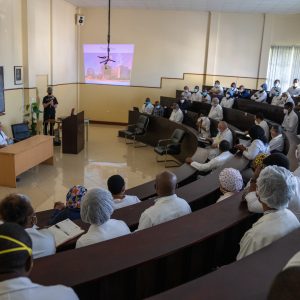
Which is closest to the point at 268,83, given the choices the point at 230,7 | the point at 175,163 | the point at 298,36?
the point at 298,36

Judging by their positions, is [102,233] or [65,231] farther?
[65,231]

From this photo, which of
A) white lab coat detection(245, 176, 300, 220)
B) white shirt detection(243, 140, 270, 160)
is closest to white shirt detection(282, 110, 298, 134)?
white shirt detection(243, 140, 270, 160)

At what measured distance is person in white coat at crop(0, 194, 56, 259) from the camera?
86.9 inches

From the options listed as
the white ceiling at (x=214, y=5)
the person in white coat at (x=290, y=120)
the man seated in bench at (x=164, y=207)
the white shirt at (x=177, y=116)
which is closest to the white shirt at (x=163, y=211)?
the man seated in bench at (x=164, y=207)

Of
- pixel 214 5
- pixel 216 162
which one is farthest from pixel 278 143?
pixel 214 5

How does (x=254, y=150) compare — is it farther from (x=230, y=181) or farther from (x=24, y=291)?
(x=24, y=291)

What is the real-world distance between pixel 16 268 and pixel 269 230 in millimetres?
1353

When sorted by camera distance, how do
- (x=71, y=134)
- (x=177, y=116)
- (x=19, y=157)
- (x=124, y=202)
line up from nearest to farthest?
(x=124, y=202) < (x=19, y=157) < (x=71, y=134) < (x=177, y=116)

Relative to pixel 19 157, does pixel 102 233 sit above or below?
above

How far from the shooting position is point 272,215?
2.04 meters

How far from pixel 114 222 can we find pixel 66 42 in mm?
11081

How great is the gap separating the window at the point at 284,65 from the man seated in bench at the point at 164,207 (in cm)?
1107

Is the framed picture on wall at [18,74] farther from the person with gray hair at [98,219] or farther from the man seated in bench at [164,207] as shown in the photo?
the person with gray hair at [98,219]

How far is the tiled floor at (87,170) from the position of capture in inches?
247
